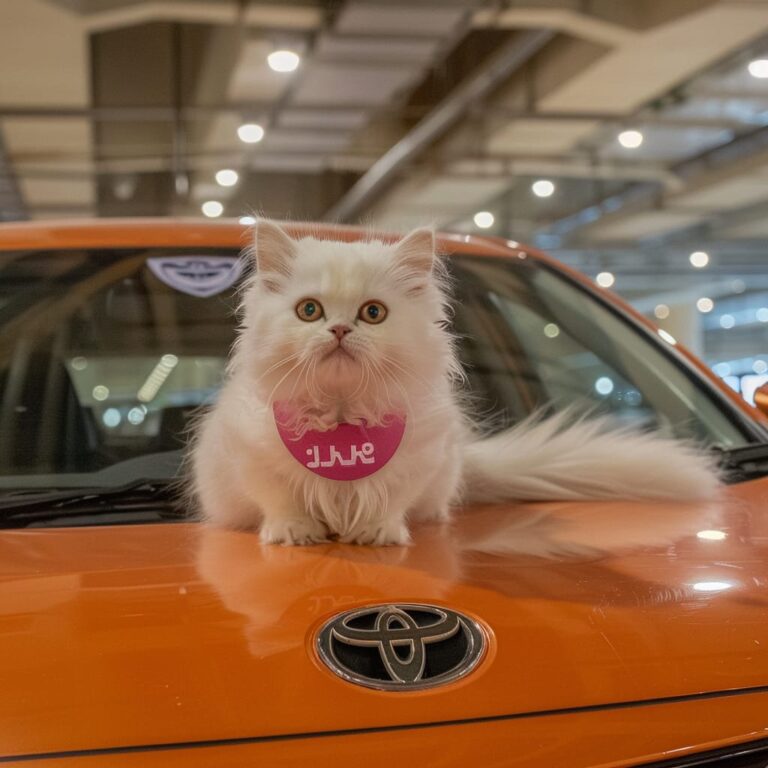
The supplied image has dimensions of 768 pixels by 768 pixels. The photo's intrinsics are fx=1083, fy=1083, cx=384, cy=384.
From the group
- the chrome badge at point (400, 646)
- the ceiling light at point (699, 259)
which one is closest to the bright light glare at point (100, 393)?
the chrome badge at point (400, 646)

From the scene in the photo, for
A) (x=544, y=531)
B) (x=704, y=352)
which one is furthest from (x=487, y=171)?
(x=544, y=531)

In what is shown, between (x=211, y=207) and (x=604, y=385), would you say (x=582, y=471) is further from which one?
(x=211, y=207)

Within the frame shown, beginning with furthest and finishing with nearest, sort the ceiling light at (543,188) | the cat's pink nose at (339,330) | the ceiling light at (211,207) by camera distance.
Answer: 1. the ceiling light at (211,207)
2. the ceiling light at (543,188)
3. the cat's pink nose at (339,330)

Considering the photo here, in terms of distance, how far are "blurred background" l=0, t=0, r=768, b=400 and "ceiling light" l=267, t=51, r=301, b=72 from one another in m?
0.02

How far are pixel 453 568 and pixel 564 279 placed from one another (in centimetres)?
134

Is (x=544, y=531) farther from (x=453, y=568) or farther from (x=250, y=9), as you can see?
(x=250, y=9)

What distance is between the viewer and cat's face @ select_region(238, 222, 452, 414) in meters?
1.51

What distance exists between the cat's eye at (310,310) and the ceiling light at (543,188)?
31.3ft

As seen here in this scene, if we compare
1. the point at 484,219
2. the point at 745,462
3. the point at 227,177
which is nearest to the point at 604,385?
the point at 745,462

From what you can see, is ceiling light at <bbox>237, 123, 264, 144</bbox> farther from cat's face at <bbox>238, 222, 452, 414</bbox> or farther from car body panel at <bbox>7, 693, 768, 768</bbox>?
car body panel at <bbox>7, 693, 768, 768</bbox>

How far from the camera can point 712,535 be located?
65.6 inches

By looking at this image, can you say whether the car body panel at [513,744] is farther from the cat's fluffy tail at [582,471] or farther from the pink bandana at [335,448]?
the cat's fluffy tail at [582,471]

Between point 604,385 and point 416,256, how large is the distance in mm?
966

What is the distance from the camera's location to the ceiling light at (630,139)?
30.4 feet
